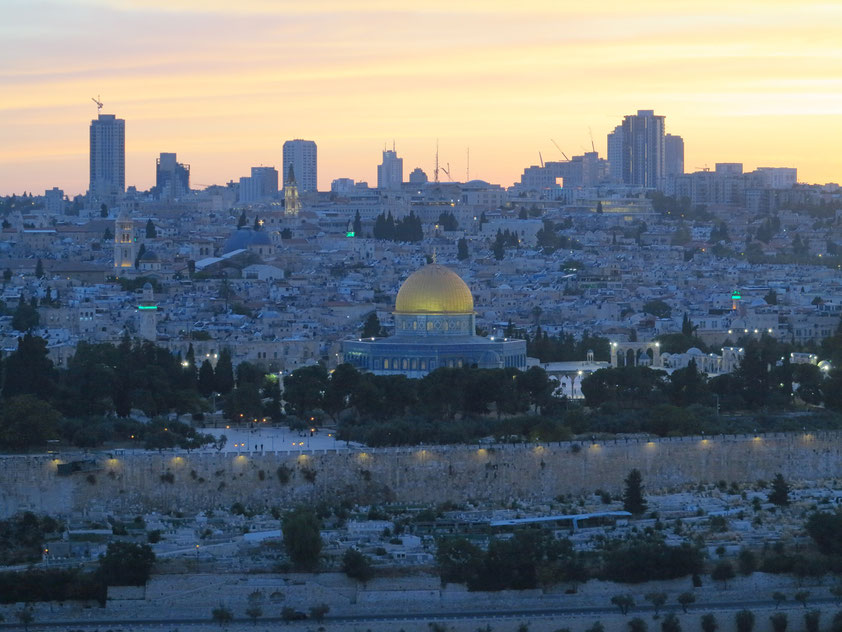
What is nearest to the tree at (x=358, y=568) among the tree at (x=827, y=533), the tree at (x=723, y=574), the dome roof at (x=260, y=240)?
the tree at (x=723, y=574)

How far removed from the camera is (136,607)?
3381cm

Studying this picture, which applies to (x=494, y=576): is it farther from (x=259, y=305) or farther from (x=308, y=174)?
(x=308, y=174)

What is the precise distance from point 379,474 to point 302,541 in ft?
17.6

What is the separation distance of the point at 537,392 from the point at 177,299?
2986cm

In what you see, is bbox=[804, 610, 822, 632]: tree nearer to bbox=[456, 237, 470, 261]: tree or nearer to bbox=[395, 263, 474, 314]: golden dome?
bbox=[395, 263, 474, 314]: golden dome

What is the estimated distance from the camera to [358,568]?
3425 centimetres

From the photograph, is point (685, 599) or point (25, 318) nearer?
point (685, 599)

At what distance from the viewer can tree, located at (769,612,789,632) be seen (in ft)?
110

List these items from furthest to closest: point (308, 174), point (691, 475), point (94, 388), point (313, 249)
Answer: point (308, 174), point (313, 249), point (94, 388), point (691, 475)

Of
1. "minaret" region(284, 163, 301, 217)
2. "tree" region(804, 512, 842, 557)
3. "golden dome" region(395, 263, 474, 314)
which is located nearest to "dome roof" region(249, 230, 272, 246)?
"minaret" region(284, 163, 301, 217)

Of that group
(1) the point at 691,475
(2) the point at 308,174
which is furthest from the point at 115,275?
(2) the point at 308,174

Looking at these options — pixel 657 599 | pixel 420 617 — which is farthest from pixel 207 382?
pixel 657 599

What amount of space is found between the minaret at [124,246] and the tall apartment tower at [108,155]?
56906mm

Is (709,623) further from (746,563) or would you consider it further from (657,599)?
(746,563)
